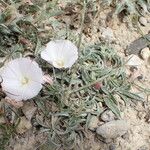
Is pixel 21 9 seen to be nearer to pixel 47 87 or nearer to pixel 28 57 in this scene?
pixel 28 57

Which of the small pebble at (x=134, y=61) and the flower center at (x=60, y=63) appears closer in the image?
the flower center at (x=60, y=63)

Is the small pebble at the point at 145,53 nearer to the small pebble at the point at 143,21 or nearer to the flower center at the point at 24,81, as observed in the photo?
the small pebble at the point at 143,21

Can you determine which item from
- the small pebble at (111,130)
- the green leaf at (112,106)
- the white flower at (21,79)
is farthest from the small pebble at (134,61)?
the white flower at (21,79)

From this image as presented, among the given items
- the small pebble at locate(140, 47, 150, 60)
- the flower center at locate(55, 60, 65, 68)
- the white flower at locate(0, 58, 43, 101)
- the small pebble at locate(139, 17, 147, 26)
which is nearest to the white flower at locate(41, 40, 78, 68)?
the flower center at locate(55, 60, 65, 68)

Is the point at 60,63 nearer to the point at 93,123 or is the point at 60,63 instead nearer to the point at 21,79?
the point at 21,79

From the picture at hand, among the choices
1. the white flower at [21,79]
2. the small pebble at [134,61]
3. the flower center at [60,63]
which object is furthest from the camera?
the small pebble at [134,61]

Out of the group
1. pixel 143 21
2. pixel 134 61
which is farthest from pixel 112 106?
pixel 143 21
